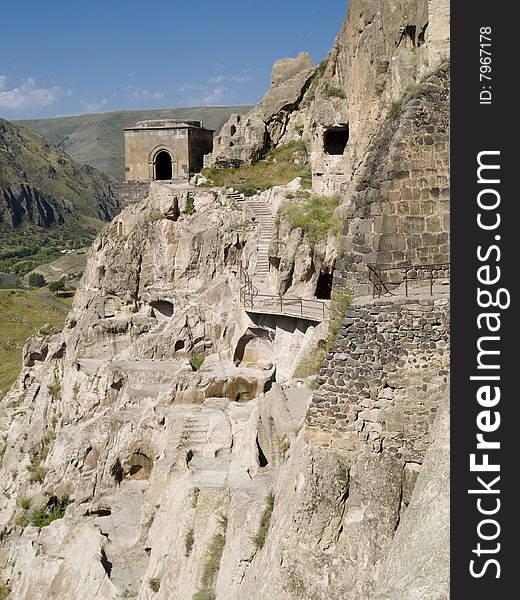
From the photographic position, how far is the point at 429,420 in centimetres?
770

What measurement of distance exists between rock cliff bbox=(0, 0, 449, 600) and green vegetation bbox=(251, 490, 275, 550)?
27 mm

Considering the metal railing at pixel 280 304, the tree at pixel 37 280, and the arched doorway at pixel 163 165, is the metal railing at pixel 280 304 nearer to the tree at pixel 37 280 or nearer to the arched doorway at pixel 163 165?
the arched doorway at pixel 163 165

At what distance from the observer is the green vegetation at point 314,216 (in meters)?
22.6

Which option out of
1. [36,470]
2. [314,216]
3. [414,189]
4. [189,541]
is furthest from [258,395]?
[414,189]

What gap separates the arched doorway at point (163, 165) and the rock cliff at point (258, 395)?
2722 mm

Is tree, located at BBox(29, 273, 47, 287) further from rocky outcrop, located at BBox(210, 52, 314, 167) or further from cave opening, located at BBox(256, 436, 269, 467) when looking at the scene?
cave opening, located at BBox(256, 436, 269, 467)

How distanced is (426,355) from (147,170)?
29316mm

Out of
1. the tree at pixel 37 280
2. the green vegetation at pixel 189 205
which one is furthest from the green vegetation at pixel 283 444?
the tree at pixel 37 280

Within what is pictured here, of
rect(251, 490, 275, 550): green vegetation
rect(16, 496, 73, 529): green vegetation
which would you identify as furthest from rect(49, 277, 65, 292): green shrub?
rect(251, 490, 275, 550): green vegetation

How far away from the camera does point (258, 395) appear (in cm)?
1938

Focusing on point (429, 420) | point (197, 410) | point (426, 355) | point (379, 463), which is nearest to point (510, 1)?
point (426, 355)

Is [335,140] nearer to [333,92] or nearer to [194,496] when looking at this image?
[333,92]

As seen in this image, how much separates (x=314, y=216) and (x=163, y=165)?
48.8 ft

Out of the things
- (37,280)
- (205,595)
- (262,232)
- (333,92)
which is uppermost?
(333,92)
